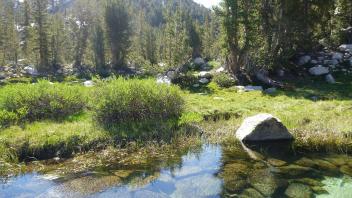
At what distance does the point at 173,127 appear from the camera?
820 inches

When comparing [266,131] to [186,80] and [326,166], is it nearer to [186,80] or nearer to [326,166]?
[326,166]

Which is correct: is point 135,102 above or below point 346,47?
below

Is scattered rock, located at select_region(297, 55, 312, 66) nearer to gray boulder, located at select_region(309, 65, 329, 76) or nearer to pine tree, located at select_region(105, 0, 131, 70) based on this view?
gray boulder, located at select_region(309, 65, 329, 76)

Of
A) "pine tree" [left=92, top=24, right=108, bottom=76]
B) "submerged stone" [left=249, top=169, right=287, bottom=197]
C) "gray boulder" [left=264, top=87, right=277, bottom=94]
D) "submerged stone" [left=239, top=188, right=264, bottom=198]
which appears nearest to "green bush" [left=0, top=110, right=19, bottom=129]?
"submerged stone" [left=249, top=169, right=287, bottom=197]

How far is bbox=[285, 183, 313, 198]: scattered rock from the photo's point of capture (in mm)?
13203

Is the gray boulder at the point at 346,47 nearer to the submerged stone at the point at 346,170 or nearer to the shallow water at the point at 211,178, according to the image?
the shallow water at the point at 211,178

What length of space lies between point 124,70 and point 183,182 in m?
53.8

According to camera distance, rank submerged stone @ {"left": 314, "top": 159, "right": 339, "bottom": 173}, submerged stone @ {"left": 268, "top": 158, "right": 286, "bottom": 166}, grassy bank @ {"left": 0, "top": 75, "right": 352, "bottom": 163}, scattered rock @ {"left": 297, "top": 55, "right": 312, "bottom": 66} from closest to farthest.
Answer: submerged stone @ {"left": 314, "top": 159, "right": 339, "bottom": 173}, submerged stone @ {"left": 268, "top": 158, "right": 286, "bottom": 166}, grassy bank @ {"left": 0, "top": 75, "right": 352, "bottom": 163}, scattered rock @ {"left": 297, "top": 55, "right": 312, "bottom": 66}

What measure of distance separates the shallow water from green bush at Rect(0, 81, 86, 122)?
23.9 feet

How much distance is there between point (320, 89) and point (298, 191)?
20.7 m

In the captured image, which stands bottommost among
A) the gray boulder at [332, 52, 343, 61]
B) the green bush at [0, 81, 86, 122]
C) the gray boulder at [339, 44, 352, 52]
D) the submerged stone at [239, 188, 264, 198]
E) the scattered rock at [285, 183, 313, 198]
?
the submerged stone at [239, 188, 264, 198]

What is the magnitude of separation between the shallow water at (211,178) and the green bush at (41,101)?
23.9ft

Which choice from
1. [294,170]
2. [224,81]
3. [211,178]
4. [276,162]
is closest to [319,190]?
[294,170]

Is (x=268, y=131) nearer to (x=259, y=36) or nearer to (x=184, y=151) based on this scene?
(x=184, y=151)
